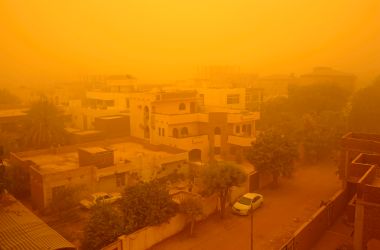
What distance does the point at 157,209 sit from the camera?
16375mm

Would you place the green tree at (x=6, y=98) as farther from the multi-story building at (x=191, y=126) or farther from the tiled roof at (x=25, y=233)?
the tiled roof at (x=25, y=233)

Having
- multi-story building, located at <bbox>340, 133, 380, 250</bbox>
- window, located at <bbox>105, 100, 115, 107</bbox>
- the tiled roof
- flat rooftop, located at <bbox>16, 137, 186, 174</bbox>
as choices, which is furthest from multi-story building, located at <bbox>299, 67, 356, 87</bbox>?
the tiled roof

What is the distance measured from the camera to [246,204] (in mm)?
20031

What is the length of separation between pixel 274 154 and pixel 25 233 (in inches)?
573

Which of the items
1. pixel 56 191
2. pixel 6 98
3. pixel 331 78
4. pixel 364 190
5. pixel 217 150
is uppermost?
pixel 331 78

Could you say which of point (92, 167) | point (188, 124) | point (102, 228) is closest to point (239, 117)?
point (188, 124)

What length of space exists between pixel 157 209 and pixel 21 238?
217 inches

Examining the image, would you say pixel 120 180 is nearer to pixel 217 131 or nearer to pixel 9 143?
pixel 217 131

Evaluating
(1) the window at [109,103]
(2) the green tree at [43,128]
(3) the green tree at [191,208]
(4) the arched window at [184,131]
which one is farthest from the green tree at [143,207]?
(1) the window at [109,103]

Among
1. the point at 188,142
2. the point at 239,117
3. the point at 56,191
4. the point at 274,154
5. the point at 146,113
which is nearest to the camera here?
the point at 56,191

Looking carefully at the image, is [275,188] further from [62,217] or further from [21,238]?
[21,238]

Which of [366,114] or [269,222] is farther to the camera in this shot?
[366,114]

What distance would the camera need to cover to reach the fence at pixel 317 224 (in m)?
14.4

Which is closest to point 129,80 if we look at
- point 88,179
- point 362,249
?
point 88,179
